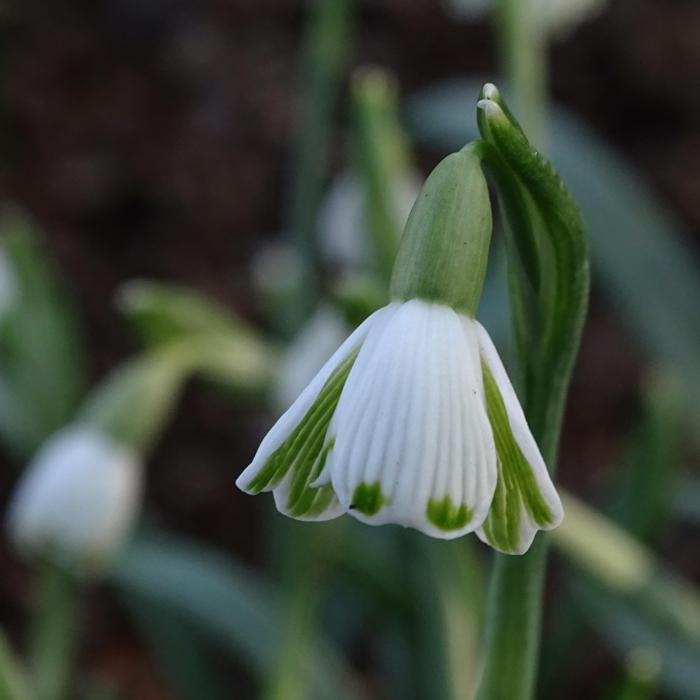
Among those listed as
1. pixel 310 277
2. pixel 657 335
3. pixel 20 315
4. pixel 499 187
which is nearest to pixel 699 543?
pixel 657 335

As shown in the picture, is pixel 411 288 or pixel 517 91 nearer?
pixel 411 288

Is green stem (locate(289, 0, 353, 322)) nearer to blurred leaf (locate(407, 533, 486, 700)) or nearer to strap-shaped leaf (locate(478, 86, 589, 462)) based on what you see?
blurred leaf (locate(407, 533, 486, 700))

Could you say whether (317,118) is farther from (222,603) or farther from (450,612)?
(450,612)

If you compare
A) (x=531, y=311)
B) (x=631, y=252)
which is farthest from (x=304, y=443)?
(x=631, y=252)

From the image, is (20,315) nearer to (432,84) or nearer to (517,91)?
(517,91)

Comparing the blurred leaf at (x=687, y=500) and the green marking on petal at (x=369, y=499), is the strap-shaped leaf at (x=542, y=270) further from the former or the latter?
the blurred leaf at (x=687, y=500)
